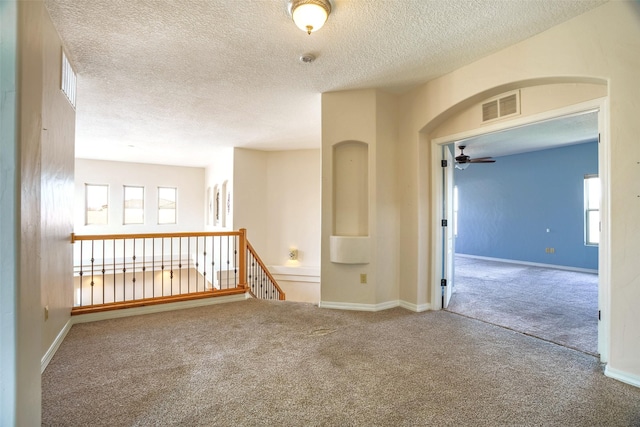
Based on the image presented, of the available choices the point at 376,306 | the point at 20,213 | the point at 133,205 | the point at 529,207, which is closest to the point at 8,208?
the point at 20,213

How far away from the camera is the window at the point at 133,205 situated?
9.15m

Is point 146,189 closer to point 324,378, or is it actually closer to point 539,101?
point 324,378

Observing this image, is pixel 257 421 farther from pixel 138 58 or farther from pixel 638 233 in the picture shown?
pixel 138 58

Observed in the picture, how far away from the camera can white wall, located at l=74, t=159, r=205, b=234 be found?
8.51 meters

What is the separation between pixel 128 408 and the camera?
74.3 inches

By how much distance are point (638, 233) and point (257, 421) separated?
2.86 m

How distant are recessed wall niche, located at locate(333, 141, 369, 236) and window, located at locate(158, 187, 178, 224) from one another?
24.7 ft

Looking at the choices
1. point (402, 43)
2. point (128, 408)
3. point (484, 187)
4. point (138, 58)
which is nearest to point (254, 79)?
point (138, 58)

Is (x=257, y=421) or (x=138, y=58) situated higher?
(x=138, y=58)

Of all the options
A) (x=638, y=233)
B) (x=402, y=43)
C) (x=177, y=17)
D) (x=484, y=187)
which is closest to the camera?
(x=638, y=233)

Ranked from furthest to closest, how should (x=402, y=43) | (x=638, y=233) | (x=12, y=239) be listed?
(x=402, y=43)
(x=638, y=233)
(x=12, y=239)

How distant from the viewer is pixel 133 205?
9281mm

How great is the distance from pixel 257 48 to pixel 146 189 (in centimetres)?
801

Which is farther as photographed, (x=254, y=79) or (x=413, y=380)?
(x=254, y=79)
